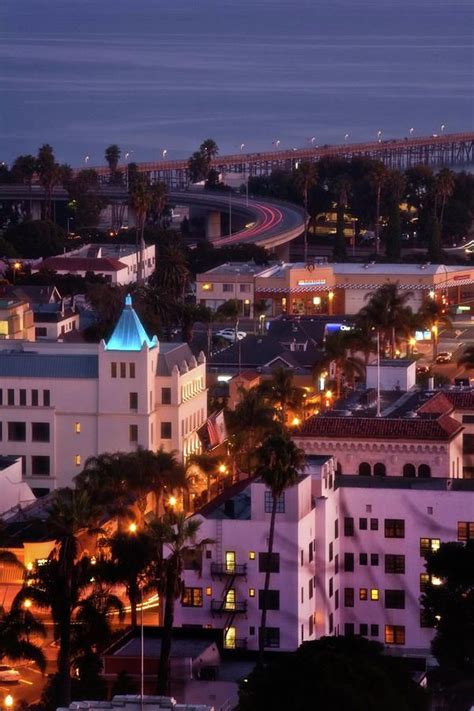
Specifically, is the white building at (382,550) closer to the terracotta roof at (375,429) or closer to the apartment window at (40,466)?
the terracotta roof at (375,429)

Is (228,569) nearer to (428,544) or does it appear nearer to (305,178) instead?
(428,544)

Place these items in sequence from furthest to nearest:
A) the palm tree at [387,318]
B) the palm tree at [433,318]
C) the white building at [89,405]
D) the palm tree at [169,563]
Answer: the palm tree at [433,318] < the palm tree at [387,318] < the white building at [89,405] < the palm tree at [169,563]

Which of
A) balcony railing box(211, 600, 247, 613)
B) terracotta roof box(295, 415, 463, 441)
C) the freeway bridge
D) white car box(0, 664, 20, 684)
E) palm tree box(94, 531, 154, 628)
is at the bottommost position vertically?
the freeway bridge

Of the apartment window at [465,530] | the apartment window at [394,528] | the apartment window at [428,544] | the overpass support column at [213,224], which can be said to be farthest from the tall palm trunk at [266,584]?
the overpass support column at [213,224]

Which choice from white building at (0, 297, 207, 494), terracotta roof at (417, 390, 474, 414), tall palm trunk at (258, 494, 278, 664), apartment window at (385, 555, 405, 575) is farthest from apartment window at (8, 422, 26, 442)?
tall palm trunk at (258, 494, 278, 664)

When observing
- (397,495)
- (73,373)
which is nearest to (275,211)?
(73,373)

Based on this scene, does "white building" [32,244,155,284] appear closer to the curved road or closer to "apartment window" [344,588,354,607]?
the curved road

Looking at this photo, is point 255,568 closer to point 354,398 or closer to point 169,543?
point 169,543
